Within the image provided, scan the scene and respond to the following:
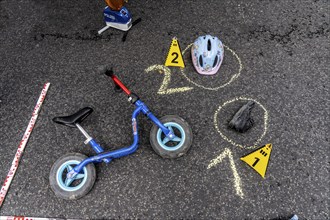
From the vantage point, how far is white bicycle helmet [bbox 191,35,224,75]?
103 inches

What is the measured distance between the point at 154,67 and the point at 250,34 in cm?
114

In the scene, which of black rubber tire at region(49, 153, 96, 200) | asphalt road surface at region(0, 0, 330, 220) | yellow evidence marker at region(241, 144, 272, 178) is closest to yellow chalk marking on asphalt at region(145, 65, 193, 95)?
asphalt road surface at region(0, 0, 330, 220)

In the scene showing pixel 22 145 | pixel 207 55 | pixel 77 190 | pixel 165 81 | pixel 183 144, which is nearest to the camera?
pixel 77 190

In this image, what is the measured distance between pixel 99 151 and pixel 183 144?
0.69m

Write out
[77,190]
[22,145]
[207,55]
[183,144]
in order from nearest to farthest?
[77,190]
[183,144]
[22,145]
[207,55]

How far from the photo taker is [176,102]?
2629 mm

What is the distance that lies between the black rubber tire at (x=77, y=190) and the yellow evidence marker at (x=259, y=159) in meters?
1.26

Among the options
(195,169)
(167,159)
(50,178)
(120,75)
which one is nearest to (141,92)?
(120,75)

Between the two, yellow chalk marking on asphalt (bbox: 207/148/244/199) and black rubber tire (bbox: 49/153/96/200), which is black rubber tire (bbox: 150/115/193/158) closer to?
yellow chalk marking on asphalt (bbox: 207/148/244/199)

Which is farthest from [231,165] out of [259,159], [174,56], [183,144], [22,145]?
[22,145]

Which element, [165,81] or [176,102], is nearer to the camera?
[176,102]

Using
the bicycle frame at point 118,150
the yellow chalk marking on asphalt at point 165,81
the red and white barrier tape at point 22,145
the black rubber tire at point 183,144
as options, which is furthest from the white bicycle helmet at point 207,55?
the red and white barrier tape at point 22,145

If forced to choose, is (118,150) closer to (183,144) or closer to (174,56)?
(183,144)

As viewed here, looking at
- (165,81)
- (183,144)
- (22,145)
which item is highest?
(22,145)
